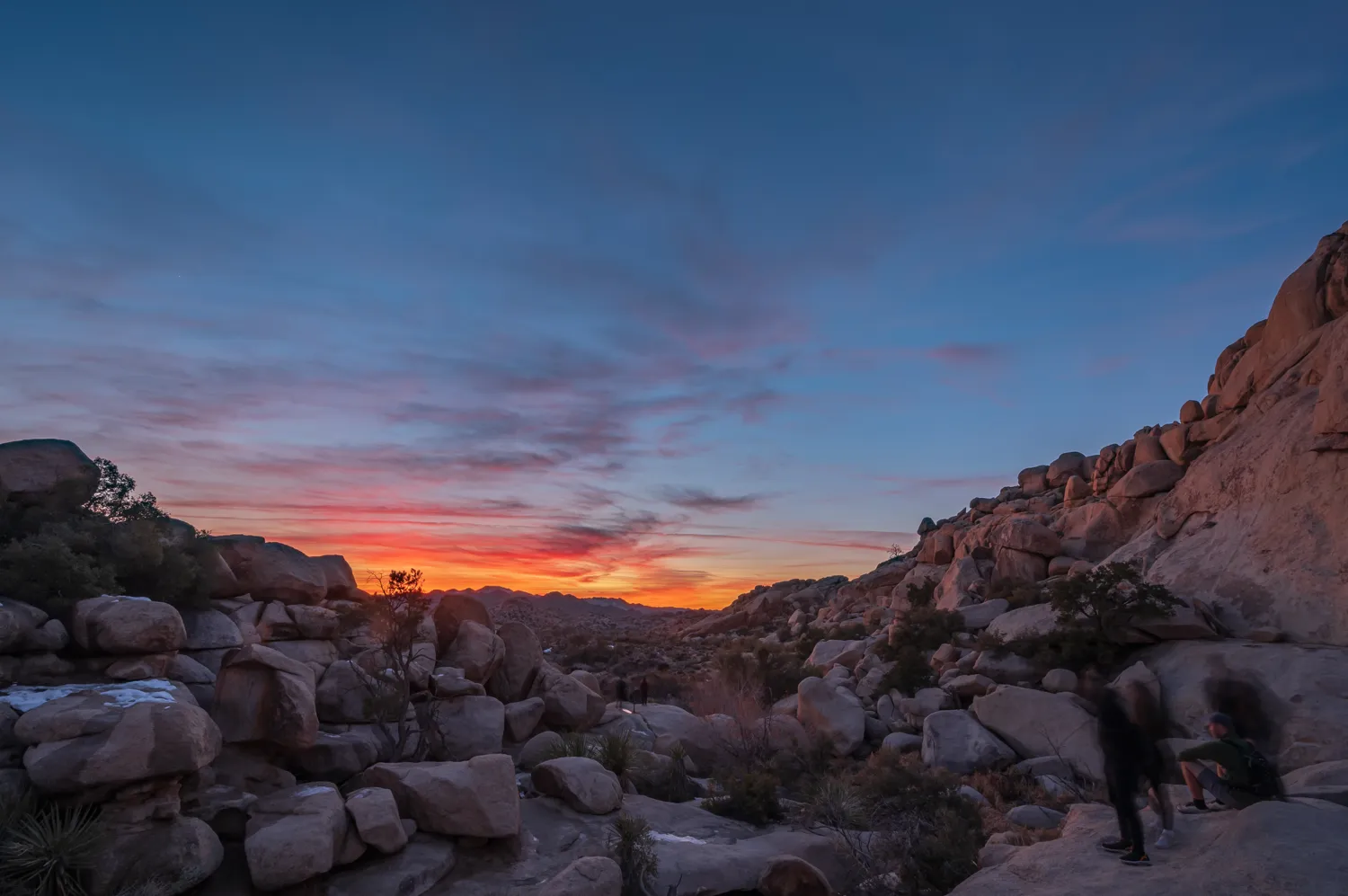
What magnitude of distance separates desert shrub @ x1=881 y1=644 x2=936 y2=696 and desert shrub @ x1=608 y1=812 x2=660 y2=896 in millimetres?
16144

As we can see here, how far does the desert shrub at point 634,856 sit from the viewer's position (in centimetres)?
1130

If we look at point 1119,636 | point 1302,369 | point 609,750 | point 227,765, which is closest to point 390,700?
point 227,765

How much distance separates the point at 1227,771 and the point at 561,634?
48318 millimetres

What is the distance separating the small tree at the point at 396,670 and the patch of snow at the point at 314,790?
3.40 metres

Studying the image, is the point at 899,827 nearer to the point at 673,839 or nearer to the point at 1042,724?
the point at 673,839

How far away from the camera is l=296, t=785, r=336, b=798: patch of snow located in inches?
464

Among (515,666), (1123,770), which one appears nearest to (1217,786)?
(1123,770)

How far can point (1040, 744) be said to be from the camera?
61.3 ft

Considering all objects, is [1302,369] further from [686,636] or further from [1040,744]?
[686,636]

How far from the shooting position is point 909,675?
26.3 meters

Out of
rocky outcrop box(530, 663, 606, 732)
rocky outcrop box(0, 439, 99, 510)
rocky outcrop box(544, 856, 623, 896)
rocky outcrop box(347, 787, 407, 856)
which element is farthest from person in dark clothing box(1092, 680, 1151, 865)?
rocky outcrop box(0, 439, 99, 510)

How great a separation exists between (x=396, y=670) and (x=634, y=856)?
734 cm

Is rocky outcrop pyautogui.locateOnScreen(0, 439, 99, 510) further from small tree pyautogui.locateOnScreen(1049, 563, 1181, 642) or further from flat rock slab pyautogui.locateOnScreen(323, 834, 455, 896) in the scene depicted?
small tree pyautogui.locateOnScreen(1049, 563, 1181, 642)

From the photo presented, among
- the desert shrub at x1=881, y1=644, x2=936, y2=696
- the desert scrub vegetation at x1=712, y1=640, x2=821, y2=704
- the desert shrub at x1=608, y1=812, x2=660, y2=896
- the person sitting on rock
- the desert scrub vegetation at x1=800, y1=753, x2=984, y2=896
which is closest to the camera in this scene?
the person sitting on rock
